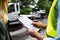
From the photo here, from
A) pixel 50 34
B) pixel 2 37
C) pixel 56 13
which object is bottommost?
pixel 2 37

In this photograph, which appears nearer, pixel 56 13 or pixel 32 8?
pixel 56 13

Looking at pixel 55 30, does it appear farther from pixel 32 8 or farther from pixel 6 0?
pixel 32 8

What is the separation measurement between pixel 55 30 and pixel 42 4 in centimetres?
1590

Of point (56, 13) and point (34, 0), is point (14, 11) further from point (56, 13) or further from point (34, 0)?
point (56, 13)

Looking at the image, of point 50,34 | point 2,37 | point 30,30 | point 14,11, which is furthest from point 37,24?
point 14,11

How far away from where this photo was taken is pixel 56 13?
1.54 m

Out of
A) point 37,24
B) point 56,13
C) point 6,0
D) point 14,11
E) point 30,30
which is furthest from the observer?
point 14,11

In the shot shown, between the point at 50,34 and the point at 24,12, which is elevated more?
the point at 50,34

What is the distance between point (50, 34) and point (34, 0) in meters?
16.2

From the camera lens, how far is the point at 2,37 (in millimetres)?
2084

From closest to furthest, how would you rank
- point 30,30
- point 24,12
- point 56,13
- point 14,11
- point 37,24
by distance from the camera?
1. point 56,13
2. point 30,30
3. point 37,24
4. point 14,11
5. point 24,12

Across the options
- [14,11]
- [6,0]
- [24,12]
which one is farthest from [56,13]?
[24,12]

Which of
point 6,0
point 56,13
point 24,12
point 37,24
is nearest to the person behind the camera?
point 56,13

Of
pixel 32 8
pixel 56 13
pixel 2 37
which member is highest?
pixel 56 13
